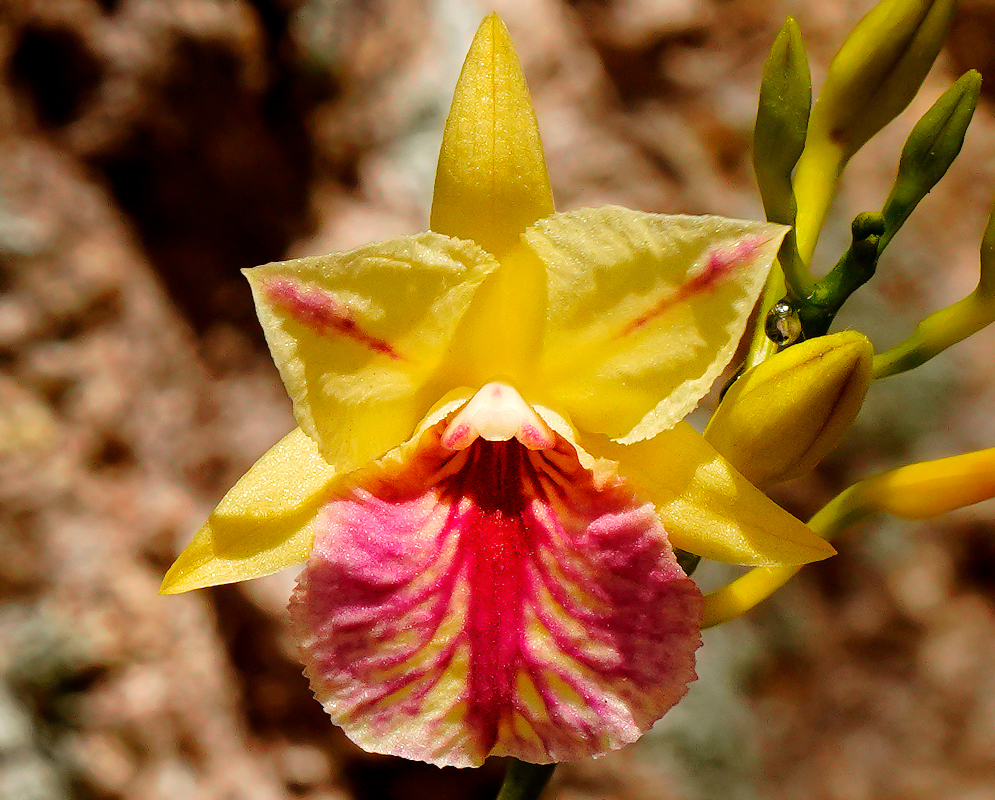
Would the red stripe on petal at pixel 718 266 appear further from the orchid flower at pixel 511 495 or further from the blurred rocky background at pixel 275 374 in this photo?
the blurred rocky background at pixel 275 374

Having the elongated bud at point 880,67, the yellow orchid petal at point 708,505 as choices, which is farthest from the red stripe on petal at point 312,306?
the elongated bud at point 880,67

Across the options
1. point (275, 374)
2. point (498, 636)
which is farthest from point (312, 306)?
point (275, 374)

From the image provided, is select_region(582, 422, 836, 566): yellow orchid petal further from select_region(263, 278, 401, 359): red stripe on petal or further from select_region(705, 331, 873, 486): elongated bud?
select_region(263, 278, 401, 359): red stripe on petal

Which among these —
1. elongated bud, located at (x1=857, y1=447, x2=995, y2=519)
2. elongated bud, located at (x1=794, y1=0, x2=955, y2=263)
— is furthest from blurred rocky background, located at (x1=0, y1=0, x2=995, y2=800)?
elongated bud, located at (x1=857, y1=447, x2=995, y2=519)

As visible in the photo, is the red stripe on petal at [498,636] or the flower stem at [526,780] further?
the flower stem at [526,780]

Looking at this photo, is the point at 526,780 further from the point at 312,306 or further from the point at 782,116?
the point at 782,116
